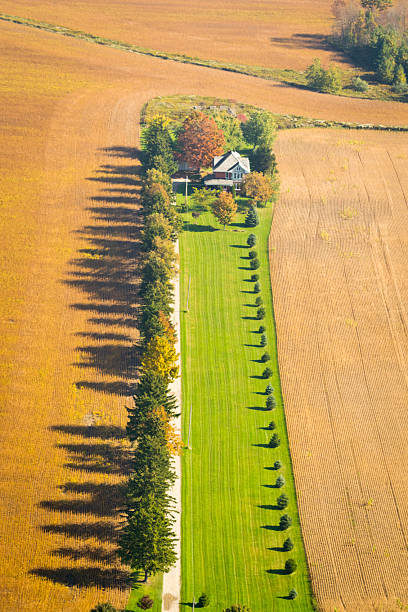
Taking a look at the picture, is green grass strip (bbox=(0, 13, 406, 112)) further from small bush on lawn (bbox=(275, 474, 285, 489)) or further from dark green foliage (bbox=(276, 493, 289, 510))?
dark green foliage (bbox=(276, 493, 289, 510))

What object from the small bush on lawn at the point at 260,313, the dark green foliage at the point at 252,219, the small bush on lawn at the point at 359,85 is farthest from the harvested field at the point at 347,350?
the small bush on lawn at the point at 359,85

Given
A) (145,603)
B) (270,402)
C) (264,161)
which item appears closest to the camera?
(145,603)

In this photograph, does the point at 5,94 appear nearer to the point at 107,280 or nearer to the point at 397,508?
the point at 107,280

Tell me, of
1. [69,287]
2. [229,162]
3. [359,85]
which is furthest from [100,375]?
[359,85]

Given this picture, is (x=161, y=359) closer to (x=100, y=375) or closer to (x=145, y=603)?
(x=100, y=375)

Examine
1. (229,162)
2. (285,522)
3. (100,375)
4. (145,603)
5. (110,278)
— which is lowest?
(145,603)

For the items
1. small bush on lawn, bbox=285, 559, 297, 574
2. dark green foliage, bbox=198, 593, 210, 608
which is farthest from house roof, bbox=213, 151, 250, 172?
dark green foliage, bbox=198, 593, 210, 608

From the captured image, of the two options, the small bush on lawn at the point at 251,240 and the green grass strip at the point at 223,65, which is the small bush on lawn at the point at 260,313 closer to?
the small bush on lawn at the point at 251,240
